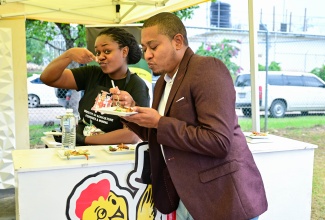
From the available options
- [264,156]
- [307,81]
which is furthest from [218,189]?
[307,81]

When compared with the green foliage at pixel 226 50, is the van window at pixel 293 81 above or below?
below

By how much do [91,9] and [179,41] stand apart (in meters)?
3.80

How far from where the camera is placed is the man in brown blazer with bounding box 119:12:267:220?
1486mm

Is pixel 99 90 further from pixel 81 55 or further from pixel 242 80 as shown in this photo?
pixel 242 80

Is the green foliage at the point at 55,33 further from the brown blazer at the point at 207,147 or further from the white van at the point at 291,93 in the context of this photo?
the brown blazer at the point at 207,147

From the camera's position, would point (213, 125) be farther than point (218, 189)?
No

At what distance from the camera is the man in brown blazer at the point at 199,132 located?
1.49m

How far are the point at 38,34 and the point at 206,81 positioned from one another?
688 cm

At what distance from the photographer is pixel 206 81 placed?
1500 mm

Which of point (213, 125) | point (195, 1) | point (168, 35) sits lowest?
point (213, 125)

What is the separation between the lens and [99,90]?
2.54 m

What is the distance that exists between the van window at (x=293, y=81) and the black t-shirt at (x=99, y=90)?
5729 mm

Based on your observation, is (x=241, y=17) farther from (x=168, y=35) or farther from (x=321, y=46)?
(x=168, y=35)

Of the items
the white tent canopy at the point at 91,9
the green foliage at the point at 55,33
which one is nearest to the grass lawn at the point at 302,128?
the white tent canopy at the point at 91,9
